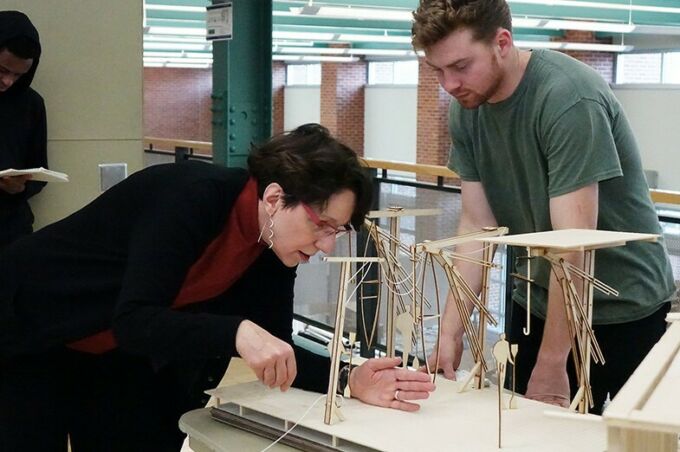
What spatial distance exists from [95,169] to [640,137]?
361 inches

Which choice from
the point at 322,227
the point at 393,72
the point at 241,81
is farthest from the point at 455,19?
the point at 393,72

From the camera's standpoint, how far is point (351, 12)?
7516 millimetres

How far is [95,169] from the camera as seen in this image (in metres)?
3.45

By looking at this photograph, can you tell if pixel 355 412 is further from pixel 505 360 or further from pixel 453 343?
pixel 453 343

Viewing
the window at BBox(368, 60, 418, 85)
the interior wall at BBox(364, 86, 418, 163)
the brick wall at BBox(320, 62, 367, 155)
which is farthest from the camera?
the brick wall at BBox(320, 62, 367, 155)

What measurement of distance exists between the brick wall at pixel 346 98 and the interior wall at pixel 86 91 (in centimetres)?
1189

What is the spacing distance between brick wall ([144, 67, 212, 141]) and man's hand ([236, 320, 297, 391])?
1749 centimetres

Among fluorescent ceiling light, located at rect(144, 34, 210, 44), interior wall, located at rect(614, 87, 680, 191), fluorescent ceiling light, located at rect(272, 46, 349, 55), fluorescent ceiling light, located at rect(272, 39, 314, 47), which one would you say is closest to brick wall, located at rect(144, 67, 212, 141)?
fluorescent ceiling light, located at rect(272, 46, 349, 55)

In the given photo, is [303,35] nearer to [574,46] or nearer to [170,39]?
[170,39]

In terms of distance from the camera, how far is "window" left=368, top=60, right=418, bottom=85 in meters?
14.4

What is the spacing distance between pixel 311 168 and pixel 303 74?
52.4ft

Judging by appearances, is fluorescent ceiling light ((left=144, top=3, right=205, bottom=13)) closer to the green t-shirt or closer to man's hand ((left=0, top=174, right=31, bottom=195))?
man's hand ((left=0, top=174, right=31, bottom=195))

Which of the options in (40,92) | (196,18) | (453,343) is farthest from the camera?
(196,18)

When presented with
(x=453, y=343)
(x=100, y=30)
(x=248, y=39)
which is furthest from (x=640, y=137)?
(x=453, y=343)
